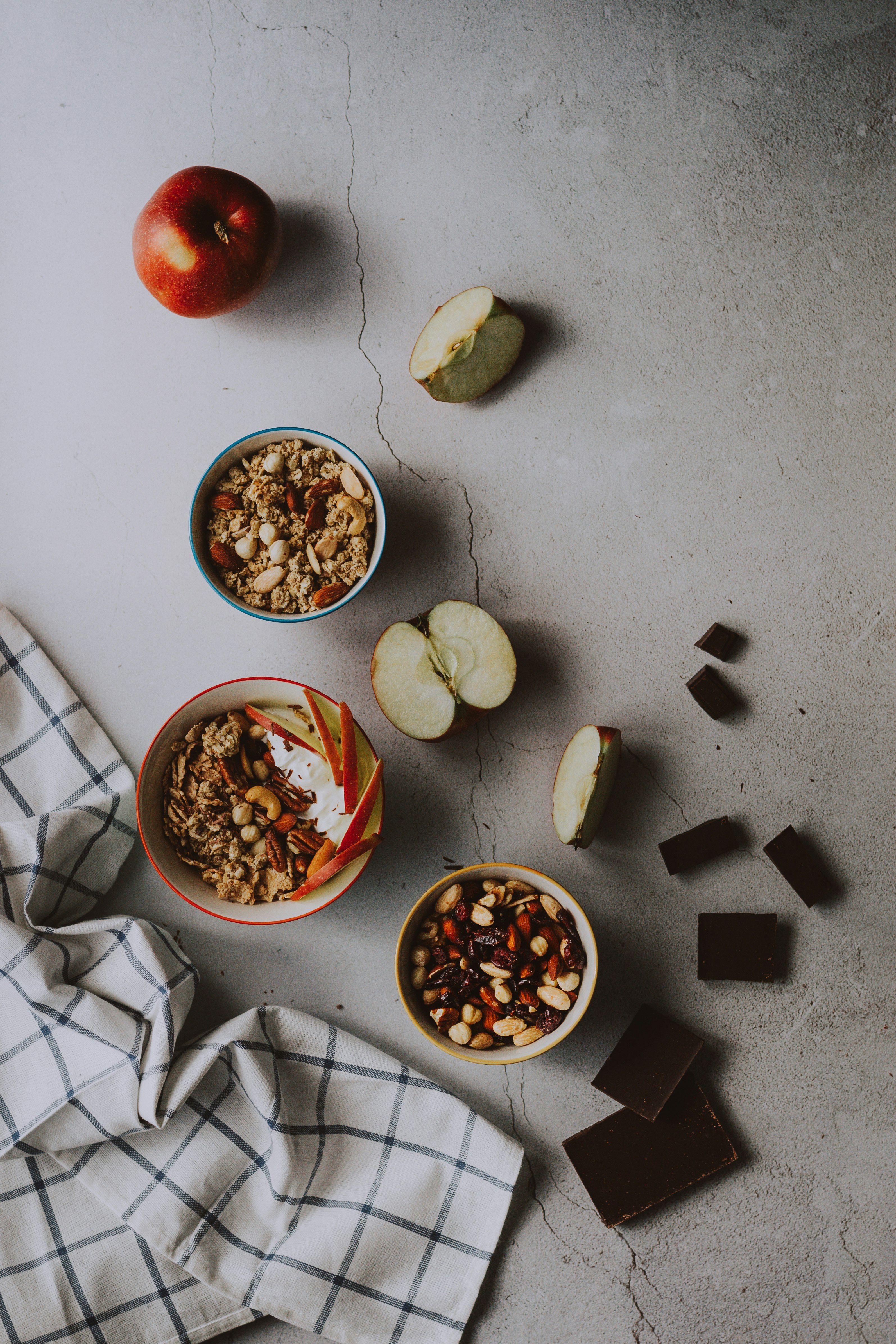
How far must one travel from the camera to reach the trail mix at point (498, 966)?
1.16 m

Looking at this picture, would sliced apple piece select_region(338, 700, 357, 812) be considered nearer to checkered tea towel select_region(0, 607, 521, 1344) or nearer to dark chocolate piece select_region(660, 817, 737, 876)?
checkered tea towel select_region(0, 607, 521, 1344)

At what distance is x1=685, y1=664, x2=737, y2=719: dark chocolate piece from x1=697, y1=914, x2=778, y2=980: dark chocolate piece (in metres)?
0.34

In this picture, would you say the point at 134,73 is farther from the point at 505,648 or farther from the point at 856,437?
the point at 856,437

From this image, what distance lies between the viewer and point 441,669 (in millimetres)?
1248

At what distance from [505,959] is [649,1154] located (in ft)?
1.42

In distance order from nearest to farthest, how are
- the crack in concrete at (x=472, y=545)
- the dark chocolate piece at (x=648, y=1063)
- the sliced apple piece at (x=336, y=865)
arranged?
the sliced apple piece at (x=336, y=865)
the dark chocolate piece at (x=648, y=1063)
the crack in concrete at (x=472, y=545)

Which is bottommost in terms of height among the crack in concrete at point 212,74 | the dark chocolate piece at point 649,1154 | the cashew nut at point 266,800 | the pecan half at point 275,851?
the dark chocolate piece at point 649,1154

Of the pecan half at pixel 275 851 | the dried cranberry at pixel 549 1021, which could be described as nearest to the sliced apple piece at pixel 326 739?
the pecan half at pixel 275 851

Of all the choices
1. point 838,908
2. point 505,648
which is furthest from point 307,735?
point 838,908

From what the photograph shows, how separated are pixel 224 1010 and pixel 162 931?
17 centimetres

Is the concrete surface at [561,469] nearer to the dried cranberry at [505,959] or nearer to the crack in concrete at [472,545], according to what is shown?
the crack in concrete at [472,545]

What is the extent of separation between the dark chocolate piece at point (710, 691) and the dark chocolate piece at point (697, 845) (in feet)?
0.60

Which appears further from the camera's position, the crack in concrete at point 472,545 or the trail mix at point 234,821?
the crack in concrete at point 472,545

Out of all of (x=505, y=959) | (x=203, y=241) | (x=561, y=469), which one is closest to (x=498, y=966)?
(x=505, y=959)
